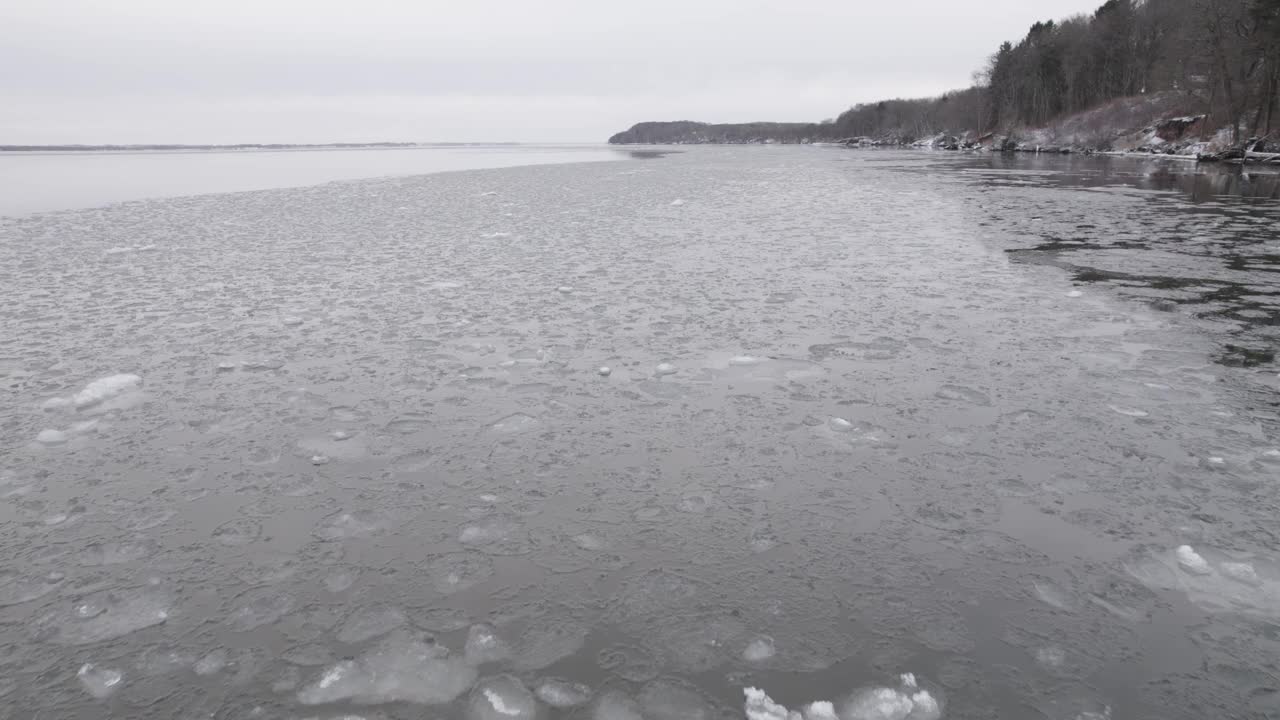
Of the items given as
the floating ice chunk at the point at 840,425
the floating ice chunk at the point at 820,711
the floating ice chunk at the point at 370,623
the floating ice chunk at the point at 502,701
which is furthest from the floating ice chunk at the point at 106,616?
the floating ice chunk at the point at 840,425

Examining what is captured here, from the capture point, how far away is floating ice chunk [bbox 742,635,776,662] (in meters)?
3.17

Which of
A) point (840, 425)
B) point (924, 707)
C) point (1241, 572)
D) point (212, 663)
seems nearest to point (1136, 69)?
point (840, 425)

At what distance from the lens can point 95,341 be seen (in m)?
7.82

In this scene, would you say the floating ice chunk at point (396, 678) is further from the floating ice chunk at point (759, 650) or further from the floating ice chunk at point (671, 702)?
the floating ice chunk at point (759, 650)

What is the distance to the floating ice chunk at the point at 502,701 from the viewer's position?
9.53 ft

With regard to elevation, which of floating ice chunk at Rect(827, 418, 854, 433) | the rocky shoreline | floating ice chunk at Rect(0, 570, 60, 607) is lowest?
floating ice chunk at Rect(0, 570, 60, 607)

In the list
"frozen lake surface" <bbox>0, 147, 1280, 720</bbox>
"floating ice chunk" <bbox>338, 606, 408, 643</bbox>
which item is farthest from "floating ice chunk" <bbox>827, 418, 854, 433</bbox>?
"floating ice chunk" <bbox>338, 606, 408, 643</bbox>

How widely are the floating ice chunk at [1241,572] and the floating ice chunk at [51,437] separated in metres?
7.78

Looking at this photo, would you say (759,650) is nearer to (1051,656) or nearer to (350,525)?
(1051,656)

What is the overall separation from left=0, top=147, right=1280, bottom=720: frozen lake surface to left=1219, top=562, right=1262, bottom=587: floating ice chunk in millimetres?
35

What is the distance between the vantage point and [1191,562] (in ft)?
12.5

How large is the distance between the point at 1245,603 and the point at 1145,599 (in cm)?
49

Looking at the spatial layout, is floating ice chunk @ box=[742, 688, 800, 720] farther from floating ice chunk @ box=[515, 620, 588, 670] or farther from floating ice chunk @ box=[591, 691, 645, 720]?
floating ice chunk @ box=[515, 620, 588, 670]

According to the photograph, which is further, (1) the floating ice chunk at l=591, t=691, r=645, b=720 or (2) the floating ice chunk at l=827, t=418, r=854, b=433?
(2) the floating ice chunk at l=827, t=418, r=854, b=433
